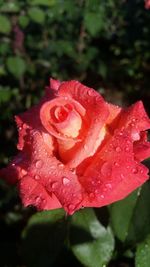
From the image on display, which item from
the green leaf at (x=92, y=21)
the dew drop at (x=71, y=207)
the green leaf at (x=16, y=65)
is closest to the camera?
the dew drop at (x=71, y=207)

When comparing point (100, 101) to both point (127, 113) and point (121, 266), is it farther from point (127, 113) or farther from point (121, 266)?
point (121, 266)

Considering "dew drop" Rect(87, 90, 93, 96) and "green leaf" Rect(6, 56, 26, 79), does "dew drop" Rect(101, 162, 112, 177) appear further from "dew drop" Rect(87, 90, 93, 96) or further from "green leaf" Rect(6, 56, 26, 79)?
"green leaf" Rect(6, 56, 26, 79)

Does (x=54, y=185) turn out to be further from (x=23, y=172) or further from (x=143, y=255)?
(x=143, y=255)

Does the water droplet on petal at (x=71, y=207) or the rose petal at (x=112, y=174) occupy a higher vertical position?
the rose petal at (x=112, y=174)

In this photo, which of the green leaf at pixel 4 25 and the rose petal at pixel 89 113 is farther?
the green leaf at pixel 4 25

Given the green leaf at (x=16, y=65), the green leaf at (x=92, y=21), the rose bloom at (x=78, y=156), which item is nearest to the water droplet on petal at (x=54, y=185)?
the rose bloom at (x=78, y=156)

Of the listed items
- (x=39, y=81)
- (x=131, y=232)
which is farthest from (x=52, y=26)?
(x=131, y=232)

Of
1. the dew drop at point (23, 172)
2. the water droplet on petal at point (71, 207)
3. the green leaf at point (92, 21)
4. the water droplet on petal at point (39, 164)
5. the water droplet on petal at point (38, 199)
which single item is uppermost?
the water droplet on petal at point (39, 164)

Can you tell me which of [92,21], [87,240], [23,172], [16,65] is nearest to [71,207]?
[23,172]

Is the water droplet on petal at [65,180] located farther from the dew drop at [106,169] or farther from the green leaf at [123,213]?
the green leaf at [123,213]
